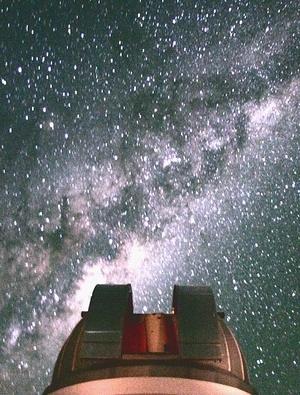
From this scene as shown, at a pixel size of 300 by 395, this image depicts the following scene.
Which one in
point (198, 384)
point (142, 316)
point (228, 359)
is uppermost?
point (142, 316)

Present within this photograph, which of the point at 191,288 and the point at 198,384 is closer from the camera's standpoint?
the point at 198,384

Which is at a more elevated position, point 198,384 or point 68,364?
point 68,364

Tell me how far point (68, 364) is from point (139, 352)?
1131 mm

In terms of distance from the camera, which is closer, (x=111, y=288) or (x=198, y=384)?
(x=198, y=384)

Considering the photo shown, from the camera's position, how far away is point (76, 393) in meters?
7.48

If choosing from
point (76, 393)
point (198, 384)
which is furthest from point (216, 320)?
point (76, 393)

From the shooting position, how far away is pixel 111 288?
27.6 feet

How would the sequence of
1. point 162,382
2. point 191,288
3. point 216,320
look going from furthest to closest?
point 191,288 < point 216,320 < point 162,382

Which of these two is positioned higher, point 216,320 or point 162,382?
point 216,320

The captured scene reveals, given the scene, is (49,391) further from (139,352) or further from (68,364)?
(139,352)

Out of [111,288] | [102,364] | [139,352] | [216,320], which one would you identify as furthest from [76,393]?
[216,320]

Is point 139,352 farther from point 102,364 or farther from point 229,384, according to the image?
point 229,384

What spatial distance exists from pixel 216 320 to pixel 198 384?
945 mm

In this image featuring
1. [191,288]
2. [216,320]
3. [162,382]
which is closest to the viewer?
[162,382]
